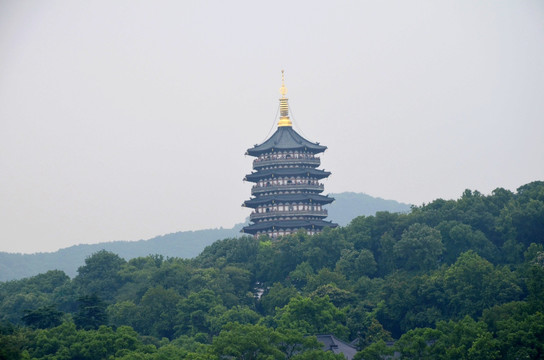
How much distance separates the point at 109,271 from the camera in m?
93.7

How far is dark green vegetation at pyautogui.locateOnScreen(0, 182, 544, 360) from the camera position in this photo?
67.3 meters

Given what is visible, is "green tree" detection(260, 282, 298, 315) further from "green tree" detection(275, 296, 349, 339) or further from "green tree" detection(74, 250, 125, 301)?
"green tree" detection(74, 250, 125, 301)

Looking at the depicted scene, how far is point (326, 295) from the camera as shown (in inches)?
3086

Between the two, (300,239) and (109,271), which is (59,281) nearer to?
(109,271)

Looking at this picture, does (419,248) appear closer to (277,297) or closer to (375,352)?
(277,297)

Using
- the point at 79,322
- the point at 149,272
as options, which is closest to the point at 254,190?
the point at 149,272

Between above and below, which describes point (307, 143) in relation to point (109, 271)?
above

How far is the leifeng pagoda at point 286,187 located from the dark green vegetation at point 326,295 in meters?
5.77

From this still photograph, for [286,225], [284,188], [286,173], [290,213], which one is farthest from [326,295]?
[286,173]

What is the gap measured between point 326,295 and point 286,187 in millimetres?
23122

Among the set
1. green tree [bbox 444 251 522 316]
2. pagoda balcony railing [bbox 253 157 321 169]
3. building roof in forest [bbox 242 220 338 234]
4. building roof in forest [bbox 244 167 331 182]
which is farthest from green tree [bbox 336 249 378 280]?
pagoda balcony railing [bbox 253 157 321 169]

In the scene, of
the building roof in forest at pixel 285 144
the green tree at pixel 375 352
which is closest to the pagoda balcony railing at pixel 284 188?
the building roof in forest at pixel 285 144

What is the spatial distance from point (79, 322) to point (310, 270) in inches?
761

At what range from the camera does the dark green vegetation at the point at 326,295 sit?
221 ft
